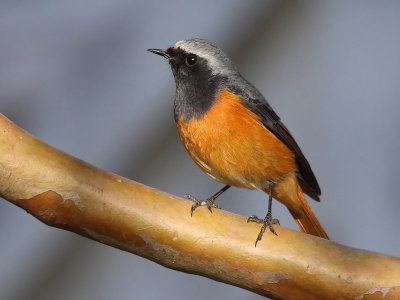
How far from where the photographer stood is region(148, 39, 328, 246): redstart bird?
382cm

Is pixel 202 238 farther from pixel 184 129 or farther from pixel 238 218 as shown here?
pixel 184 129

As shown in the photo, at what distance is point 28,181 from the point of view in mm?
2646

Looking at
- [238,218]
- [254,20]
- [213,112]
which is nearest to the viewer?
[238,218]

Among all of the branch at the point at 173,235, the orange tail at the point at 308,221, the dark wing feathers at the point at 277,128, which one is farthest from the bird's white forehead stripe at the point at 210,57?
the branch at the point at 173,235

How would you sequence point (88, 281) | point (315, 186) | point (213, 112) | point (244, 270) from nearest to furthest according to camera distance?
point (244, 270)
point (213, 112)
point (315, 186)
point (88, 281)

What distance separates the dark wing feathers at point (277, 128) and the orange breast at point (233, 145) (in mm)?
81

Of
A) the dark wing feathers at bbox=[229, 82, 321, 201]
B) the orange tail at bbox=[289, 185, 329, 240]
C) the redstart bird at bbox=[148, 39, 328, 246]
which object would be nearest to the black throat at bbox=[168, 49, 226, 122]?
the redstart bird at bbox=[148, 39, 328, 246]

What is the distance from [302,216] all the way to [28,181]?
7.68 ft

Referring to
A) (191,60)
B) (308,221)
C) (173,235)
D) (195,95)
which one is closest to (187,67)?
(191,60)

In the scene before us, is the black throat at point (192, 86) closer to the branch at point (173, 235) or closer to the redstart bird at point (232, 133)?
the redstart bird at point (232, 133)

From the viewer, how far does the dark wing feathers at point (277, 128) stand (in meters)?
4.11

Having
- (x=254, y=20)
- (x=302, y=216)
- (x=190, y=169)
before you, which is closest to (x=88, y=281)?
(x=190, y=169)

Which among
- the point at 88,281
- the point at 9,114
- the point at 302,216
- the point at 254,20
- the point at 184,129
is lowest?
the point at 88,281

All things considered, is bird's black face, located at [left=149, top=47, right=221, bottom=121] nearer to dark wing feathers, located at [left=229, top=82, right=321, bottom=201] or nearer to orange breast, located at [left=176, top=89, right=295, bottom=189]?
orange breast, located at [left=176, top=89, right=295, bottom=189]
